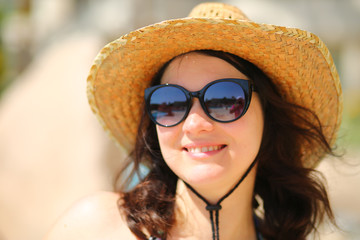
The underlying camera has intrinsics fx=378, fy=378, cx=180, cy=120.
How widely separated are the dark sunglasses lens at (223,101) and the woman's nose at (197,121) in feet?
0.13

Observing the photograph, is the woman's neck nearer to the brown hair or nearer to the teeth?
the brown hair

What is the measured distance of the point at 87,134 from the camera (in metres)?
6.44

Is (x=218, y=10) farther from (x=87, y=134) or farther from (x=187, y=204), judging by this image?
(x=87, y=134)

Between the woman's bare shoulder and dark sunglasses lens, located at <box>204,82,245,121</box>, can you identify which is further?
the woman's bare shoulder

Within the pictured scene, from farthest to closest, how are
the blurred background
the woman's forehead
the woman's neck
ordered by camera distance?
the blurred background → the woman's neck → the woman's forehead

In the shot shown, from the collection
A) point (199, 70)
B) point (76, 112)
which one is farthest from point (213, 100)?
point (76, 112)

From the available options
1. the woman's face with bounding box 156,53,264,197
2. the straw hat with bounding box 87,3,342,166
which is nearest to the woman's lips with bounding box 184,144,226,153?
the woman's face with bounding box 156,53,264,197

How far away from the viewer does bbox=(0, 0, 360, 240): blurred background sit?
5.64m

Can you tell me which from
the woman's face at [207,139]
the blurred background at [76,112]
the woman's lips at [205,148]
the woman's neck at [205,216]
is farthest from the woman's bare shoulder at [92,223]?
the blurred background at [76,112]

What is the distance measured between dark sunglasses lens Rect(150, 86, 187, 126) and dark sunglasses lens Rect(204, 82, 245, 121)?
130mm

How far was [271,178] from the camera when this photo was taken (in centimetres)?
247

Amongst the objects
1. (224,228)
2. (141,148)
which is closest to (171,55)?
(141,148)

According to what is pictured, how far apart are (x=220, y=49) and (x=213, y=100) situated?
0.99 ft

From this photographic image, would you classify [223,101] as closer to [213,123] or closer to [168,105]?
[213,123]
